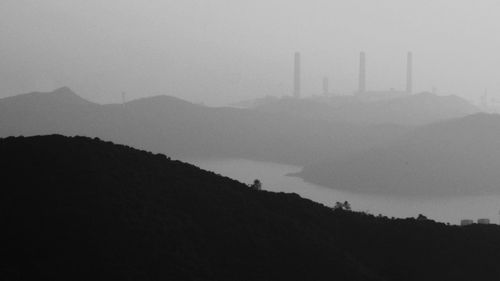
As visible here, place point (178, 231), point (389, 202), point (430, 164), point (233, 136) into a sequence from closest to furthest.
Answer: point (178, 231)
point (389, 202)
point (430, 164)
point (233, 136)

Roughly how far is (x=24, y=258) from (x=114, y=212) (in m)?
3.09

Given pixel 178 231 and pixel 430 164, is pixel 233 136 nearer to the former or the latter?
pixel 430 164

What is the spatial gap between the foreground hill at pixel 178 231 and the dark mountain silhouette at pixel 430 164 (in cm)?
9538

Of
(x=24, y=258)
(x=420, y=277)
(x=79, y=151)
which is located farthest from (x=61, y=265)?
(x=420, y=277)

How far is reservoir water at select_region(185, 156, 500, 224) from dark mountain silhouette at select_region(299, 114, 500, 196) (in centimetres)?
699

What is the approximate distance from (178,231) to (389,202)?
87816 mm

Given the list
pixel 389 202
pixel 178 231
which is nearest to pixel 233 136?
pixel 389 202

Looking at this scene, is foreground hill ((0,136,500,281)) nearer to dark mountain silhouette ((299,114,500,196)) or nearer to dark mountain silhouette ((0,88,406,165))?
dark mountain silhouette ((299,114,500,196))

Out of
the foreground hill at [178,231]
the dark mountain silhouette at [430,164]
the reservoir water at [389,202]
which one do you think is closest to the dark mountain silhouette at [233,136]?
the dark mountain silhouette at [430,164]

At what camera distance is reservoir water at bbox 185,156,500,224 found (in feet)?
Result: 293

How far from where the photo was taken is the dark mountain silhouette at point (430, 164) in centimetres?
12138

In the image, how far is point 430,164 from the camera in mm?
134250

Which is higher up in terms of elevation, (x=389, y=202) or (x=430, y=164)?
(x=430, y=164)

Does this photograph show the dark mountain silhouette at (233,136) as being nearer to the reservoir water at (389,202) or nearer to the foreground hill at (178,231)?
the reservoir water at (389,202)
